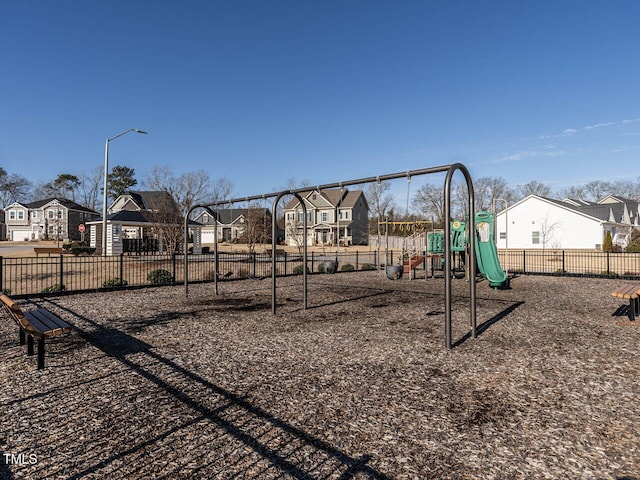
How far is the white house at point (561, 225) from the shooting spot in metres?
38.3

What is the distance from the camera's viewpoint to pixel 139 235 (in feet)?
114

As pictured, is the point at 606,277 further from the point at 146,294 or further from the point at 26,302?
the point at 26,302

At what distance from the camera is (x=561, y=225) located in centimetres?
3994

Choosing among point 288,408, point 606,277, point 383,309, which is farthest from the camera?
point 606,277

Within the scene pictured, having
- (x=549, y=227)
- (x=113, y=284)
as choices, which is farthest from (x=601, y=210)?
(x=113, y=284)

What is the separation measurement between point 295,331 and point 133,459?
14.0 ft

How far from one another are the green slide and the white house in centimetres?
2492

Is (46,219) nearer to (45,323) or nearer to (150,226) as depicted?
(150,226)

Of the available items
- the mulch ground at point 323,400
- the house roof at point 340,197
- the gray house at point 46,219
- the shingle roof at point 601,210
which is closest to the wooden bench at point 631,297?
the mulch ground at point 323,400

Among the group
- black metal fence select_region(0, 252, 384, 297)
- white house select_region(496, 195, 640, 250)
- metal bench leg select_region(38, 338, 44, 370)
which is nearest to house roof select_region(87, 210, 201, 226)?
black metal fence select_region(0, 252, 384, 297)

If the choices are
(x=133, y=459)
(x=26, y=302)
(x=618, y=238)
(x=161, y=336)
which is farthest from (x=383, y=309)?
(x=618, y=238)

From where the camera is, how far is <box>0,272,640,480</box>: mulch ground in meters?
2.89

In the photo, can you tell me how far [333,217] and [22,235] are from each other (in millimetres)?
48982

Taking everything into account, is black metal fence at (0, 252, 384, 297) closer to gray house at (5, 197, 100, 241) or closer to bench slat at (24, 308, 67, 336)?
bench slat at (24, 308, 67, 336)
